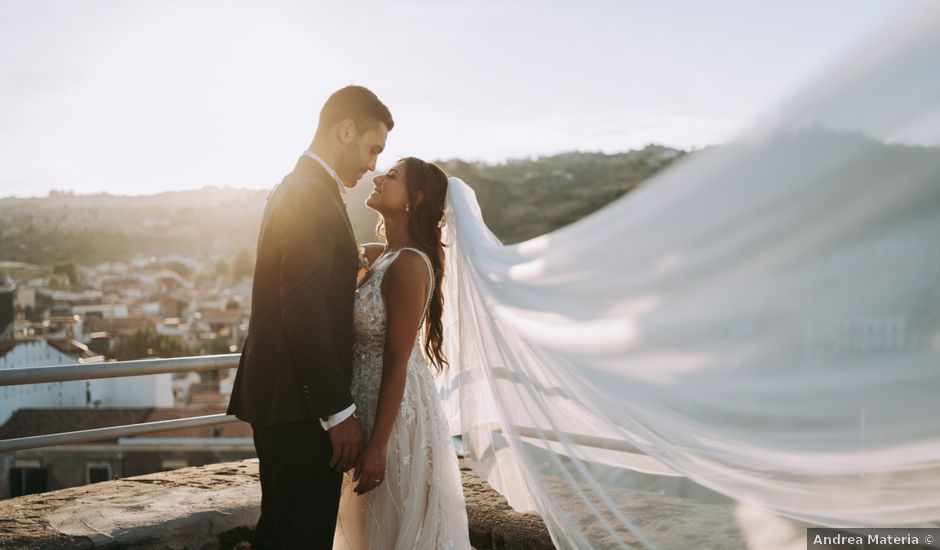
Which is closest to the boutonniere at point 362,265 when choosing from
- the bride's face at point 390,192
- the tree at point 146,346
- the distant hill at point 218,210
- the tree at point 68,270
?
the bride's face at point 390,192

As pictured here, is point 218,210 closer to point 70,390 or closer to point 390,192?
point 70,390

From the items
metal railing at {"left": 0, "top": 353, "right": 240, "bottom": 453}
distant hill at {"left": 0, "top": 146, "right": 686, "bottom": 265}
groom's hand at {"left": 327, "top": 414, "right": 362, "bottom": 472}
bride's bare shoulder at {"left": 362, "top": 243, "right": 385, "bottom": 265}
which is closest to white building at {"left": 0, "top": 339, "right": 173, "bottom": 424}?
distant hill at {"left": 0, "top": 146, "right": 686, "bottom": 265}

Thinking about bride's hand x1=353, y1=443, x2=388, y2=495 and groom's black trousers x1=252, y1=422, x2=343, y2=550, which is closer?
groom's black trousers x1=252, y1=422, x2=343, y2=550

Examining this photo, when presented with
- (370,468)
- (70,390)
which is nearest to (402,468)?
(370,468)

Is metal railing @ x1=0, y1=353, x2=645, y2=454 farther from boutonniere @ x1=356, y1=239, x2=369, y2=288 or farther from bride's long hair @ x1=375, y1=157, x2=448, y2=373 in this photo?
boutonniere @ x1=356, y1=239, x2=369, y2=288

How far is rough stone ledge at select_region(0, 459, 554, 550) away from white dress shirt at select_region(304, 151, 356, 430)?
0.83 metres

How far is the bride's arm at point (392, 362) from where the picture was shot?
6.41 feet

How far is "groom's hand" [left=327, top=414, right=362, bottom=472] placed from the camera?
5.92 ft

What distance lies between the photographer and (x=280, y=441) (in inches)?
71.5

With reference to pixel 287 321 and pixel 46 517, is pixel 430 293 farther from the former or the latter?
pixel 46 517

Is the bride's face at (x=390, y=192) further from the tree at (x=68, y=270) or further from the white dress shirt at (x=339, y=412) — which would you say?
the tree at (x=68, y=270)

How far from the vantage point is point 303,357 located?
1751 millimetres

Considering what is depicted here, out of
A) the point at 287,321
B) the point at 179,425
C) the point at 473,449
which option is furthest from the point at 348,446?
the point at 179,425

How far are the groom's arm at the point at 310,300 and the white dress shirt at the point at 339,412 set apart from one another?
0.02 m
